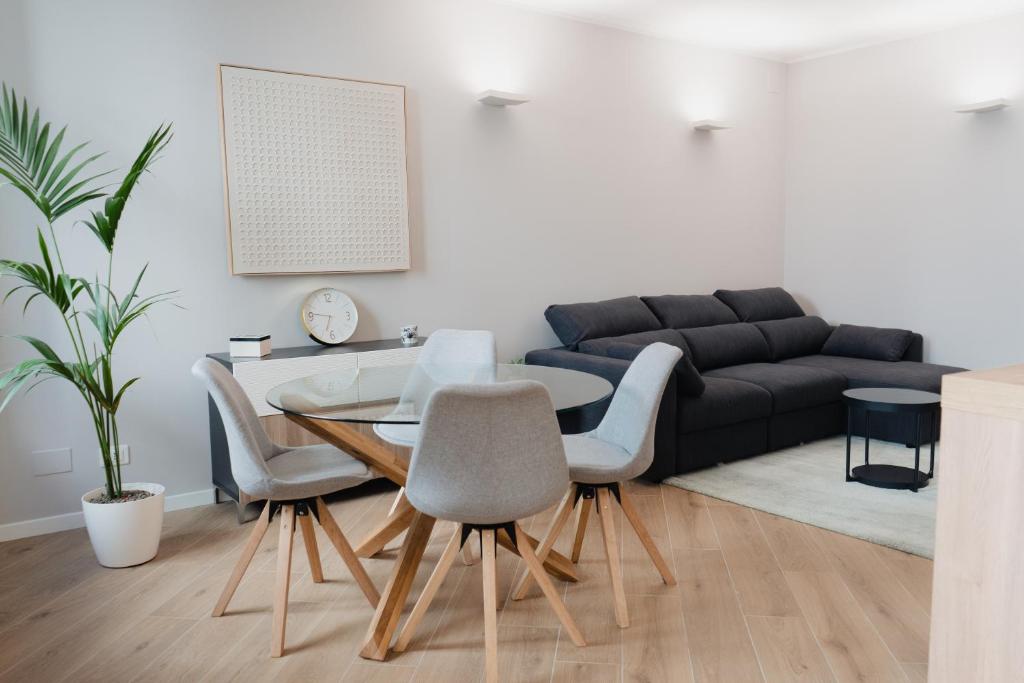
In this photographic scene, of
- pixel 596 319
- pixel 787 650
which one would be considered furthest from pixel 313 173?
pixel 787 650

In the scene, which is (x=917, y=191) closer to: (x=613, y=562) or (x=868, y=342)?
(x=868, y=342)

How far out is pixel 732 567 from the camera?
314 centimetres

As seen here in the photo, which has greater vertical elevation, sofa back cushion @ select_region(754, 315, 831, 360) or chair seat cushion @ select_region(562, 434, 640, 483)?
sofa back cushion @ select_region(754, 315, 831, 360)

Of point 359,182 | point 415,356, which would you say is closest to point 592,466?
point 415,356

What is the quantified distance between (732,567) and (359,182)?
8.83 feet

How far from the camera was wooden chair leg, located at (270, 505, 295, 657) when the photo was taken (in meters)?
2.51

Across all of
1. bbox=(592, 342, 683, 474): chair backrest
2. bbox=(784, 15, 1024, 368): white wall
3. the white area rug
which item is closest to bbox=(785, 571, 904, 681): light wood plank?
the white area rug

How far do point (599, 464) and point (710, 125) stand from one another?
3827mm

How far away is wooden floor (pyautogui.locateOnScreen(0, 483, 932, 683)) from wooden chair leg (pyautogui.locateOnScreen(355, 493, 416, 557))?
62 millimetres

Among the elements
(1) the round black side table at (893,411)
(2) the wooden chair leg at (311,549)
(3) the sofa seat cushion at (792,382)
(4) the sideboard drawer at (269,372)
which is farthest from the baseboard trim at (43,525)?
(1) the round black side table at (893,411)

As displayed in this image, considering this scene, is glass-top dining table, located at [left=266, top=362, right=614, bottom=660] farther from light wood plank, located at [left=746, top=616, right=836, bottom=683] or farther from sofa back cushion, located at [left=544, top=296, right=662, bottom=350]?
sofa back cushion, located at [left=544, top=296, right=662, bottom=350]

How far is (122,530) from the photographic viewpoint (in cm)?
319

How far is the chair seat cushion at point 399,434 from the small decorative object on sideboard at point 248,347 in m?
0.91

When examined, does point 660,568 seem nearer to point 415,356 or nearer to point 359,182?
point 415,356
